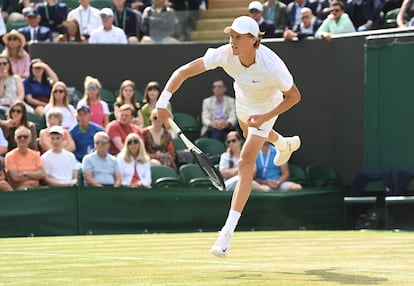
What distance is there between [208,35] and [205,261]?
11.1m

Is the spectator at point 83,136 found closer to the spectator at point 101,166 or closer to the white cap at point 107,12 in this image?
the spectator at point 101,166

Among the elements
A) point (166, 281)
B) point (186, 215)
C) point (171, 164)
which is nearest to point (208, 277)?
point (166, 281)

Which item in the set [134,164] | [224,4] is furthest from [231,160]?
[224,4]

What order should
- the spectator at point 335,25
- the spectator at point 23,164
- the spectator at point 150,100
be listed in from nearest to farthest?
1. the spectator at point 23,164
2. the spectator at point 150,100
3. the spectator at point 335,25

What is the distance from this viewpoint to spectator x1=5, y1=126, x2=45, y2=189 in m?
14.4

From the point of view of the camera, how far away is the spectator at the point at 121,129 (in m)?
16.0

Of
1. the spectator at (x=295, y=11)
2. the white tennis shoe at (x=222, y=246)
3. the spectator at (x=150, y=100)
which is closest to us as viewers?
the white tennis shoe at (x=222, y=246)

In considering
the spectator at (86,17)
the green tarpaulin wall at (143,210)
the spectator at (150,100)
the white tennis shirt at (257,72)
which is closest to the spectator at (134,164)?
the green tarpaulin wall at (143,210)

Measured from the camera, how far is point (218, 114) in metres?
17.7

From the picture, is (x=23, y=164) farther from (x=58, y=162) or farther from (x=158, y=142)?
(x=158, y=142)

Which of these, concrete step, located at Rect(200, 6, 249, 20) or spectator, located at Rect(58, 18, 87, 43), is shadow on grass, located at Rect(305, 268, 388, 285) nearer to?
spectator, located at Rect(58, 18, 87, 43)

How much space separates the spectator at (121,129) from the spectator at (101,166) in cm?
92

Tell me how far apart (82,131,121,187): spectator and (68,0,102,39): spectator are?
13.4 ft

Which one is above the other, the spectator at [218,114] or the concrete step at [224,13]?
the concrete step at [224,13]
